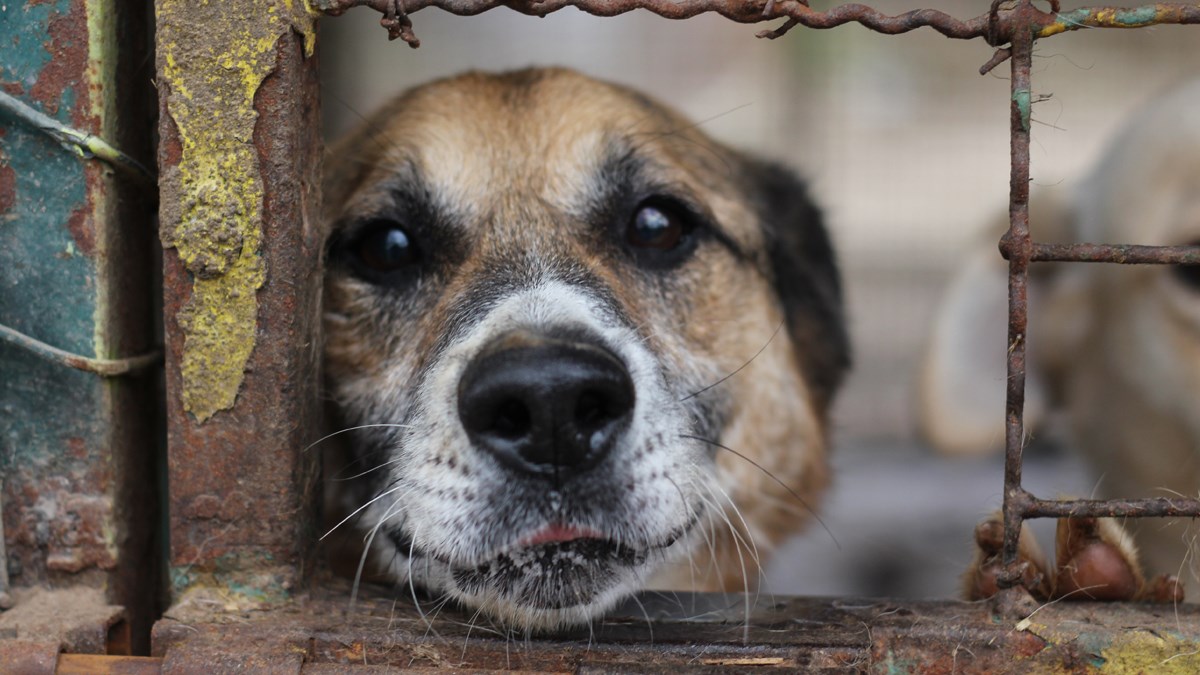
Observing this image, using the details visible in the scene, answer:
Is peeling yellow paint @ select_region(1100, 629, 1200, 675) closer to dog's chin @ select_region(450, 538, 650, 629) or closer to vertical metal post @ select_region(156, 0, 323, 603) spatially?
dog's chin @ select_region(450, 538, 650, 629)

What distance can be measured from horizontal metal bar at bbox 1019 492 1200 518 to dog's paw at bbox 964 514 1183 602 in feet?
0.48

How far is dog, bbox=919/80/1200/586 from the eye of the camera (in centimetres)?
294

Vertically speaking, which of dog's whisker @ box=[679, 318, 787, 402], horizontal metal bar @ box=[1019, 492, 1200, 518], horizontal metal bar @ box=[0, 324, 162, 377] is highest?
horizontal metal bar @ box=[0, 324, 162, 377]

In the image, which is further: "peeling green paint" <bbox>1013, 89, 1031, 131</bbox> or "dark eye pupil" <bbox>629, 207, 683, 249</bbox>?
"dark eye pupil" <bbox>629, 207, 683, 249</bbox>

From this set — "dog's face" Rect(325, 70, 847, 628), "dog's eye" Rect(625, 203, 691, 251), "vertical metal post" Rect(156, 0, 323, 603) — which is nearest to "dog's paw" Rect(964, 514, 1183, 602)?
"dog's face" Rect(325, 70, 847, 628)

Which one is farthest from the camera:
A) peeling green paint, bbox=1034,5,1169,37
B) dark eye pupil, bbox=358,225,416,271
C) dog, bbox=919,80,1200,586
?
dog, bbox=919,80,1200,586

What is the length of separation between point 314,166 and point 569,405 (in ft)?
2.10

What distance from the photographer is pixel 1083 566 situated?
6.35 ft

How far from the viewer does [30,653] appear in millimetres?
1707

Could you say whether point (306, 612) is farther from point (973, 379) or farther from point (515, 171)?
point (973, 379)

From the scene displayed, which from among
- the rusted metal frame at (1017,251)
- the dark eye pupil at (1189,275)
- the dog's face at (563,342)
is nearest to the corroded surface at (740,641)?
the dog's face at (563,342)

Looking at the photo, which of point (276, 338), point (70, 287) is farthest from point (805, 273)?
point (70, 287)

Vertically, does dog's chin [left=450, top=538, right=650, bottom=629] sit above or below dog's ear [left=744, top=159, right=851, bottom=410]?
below

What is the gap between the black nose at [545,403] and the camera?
1.82 metres
